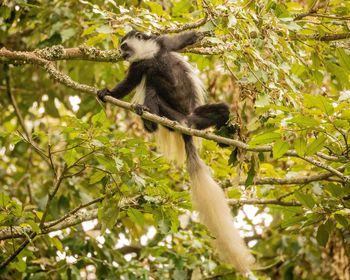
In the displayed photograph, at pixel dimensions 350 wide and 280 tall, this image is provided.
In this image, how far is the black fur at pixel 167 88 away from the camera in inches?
138

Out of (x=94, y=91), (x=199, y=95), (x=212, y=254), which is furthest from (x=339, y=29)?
(x=212, y=254)

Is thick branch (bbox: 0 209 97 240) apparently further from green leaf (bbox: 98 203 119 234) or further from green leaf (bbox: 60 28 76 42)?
green leaf (bbox: 60 28 76 42)

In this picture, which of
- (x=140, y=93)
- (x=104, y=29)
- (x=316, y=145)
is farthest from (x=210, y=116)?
(x=316, y=145)

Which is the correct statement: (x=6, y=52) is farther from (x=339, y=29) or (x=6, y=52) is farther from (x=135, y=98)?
(x=339, y=29)

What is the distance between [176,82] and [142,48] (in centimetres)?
31

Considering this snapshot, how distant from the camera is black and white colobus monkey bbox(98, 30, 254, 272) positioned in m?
3.29

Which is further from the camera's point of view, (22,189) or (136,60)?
(22,189)

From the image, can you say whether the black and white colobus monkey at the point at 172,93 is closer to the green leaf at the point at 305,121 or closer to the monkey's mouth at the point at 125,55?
the monkey's mouth at the point at 125,55

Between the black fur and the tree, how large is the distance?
0.17m

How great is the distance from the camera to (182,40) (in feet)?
10.8

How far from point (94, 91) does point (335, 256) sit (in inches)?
73.0

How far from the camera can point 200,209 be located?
122 inches

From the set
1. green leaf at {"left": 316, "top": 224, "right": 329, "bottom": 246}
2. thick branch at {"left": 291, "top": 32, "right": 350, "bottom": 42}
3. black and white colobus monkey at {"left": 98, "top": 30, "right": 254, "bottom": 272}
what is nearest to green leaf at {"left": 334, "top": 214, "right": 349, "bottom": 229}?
green leaf at {"left": 316, "top": 224, "right": 329, "bottom": 246}

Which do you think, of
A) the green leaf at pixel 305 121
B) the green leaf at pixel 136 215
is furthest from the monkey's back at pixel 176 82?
the green leaf at pixel 305 121
